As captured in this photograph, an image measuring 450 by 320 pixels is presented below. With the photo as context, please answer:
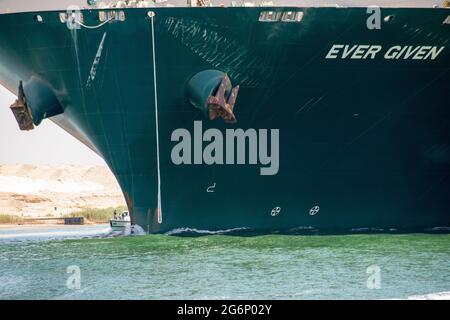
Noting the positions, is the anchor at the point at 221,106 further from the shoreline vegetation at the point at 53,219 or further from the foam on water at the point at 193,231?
the shoreline vegetation at the point at 53,219

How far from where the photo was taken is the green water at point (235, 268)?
58.2 ft

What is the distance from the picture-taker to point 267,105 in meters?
26.1

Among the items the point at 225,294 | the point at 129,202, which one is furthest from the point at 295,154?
the point at 225,294

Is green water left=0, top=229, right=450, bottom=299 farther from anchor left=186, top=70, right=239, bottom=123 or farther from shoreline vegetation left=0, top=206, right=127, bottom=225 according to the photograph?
shoreline vegetation left=0, top=206, right=127, bottom=225

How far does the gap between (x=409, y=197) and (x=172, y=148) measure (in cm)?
798

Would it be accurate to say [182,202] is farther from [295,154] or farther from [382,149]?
[382,149]

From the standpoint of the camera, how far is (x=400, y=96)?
26734 millimetres

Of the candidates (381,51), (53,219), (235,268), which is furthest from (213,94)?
(53,219)

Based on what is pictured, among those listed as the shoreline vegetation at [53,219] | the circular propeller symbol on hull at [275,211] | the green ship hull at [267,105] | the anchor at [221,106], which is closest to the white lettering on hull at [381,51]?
the green ship hull at [267,105]

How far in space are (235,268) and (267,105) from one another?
6952 millimetres

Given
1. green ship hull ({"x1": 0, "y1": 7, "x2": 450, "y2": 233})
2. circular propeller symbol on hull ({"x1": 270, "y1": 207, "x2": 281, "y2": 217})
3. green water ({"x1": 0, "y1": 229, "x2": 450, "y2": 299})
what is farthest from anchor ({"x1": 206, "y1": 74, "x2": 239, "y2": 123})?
green water ({"x1": 0, "y1": 229, "x2": 450, "y2": 299})

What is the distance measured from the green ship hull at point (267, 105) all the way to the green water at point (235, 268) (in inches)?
43.1

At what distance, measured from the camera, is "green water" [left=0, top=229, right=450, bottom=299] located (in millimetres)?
17734

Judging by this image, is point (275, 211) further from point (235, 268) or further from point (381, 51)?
point (235, 268)
